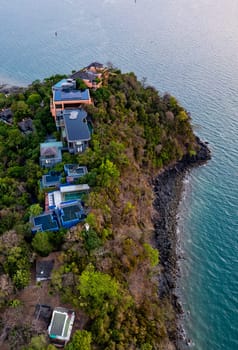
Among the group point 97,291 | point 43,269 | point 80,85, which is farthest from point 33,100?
point 97,291

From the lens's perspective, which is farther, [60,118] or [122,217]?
[60,118]

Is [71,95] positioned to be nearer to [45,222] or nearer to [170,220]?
[45,222]

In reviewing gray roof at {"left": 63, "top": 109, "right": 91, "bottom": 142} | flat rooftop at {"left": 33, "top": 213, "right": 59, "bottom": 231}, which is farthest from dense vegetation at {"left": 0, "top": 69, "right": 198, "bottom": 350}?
gray roof at {"left": 63, "top": 109, "right": 91, "bottom": 142}

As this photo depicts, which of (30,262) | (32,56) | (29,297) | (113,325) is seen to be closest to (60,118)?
(30,262)

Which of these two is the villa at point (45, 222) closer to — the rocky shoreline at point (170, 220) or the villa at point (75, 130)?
the villa at point (75, 130)

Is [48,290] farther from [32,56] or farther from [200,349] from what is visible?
[32,56]

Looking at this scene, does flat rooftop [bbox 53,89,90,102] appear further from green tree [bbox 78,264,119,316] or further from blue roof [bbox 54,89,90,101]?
green tree [bbox 78,264,119,316]
